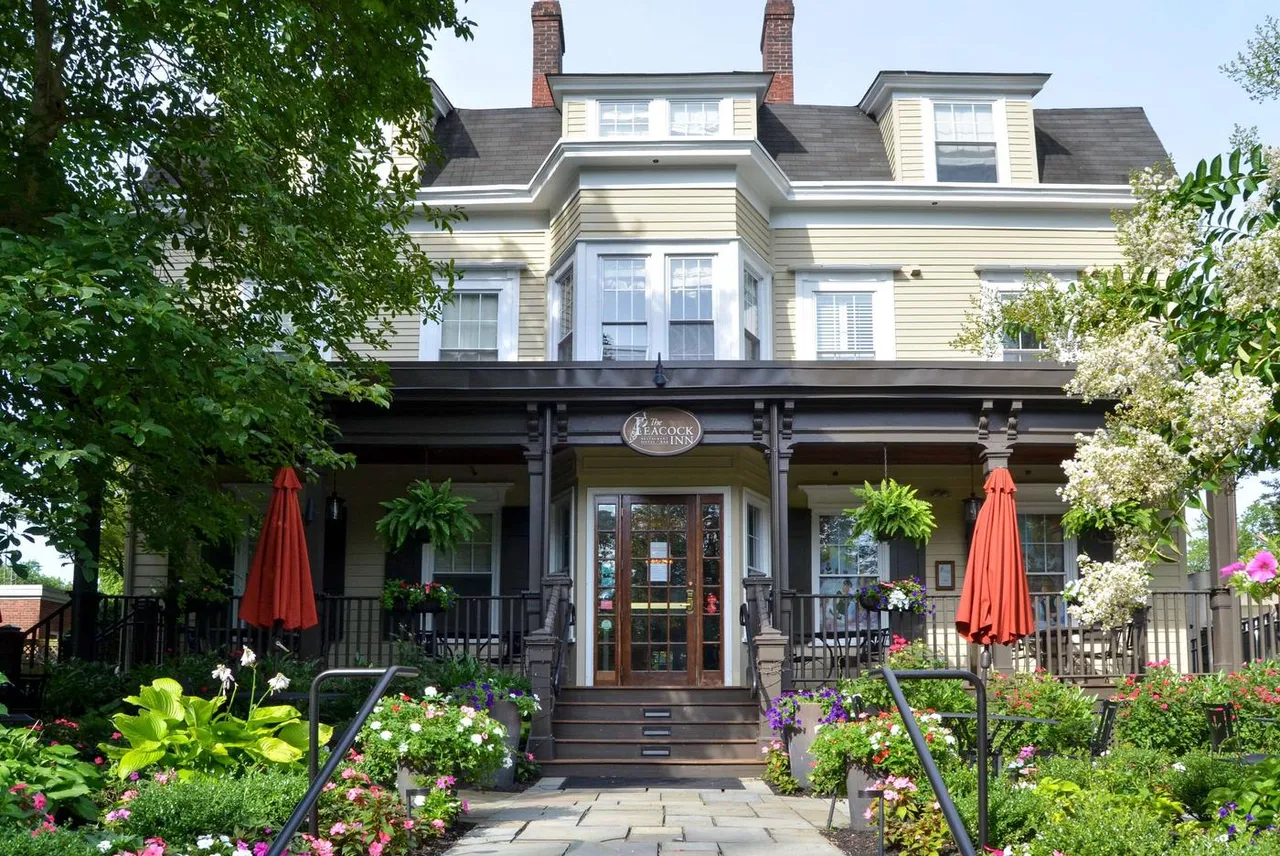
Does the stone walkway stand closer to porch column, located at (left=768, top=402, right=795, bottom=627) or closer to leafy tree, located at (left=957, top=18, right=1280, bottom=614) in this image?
porch column, located at (left=768, top=402, right=795, bottom=627)

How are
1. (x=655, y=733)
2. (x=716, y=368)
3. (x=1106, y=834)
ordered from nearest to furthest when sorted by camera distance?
(x=1106, y=834), (x=655, y=733), (x=716, y=368)

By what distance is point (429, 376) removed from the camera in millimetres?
12969

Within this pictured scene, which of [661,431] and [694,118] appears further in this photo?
[694,118]

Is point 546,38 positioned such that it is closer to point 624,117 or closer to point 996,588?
point 624,117

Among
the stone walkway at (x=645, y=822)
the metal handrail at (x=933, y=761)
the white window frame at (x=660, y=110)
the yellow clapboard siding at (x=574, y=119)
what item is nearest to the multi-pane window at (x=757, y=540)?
the stone walkway at (x=645, y=822)

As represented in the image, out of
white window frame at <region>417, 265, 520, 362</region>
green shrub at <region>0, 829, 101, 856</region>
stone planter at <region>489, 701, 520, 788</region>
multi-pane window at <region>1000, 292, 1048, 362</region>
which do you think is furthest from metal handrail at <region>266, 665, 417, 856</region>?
multi-pane window at <region>1000, 292, 1048, 362</region>

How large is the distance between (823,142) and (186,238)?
919cm

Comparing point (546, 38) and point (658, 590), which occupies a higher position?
point (546, 38)

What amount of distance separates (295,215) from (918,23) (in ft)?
22.9

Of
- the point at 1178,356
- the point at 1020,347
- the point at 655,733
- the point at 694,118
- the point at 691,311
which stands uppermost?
the point at 694,118

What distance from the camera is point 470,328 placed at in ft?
52.9

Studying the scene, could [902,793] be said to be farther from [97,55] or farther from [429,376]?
[97,55]

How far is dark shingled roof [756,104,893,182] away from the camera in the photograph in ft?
54.5

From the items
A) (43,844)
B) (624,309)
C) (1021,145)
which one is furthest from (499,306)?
(43,844)
